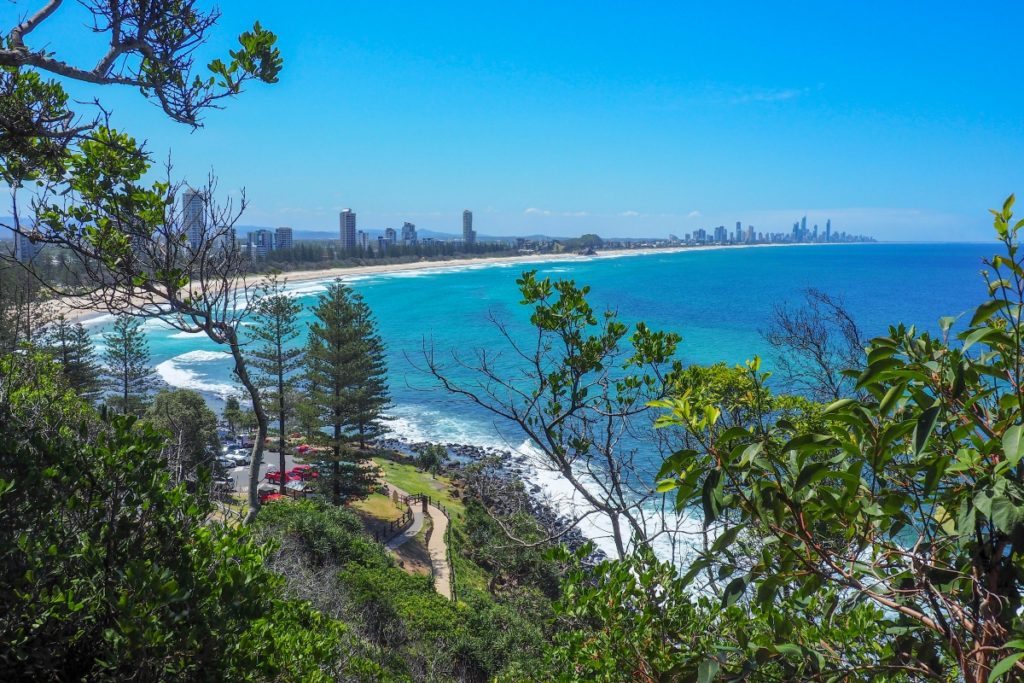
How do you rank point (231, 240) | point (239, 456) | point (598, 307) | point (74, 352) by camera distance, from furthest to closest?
point (598, 307)
point (239, 456)
point (74, 352)
point (231, 240)

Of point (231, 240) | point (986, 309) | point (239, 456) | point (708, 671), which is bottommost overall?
point (239, 456)

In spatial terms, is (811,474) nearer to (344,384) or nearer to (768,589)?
(768,589)

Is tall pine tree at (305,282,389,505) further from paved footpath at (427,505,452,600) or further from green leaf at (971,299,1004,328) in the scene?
green leaf at (971,299,1004,328)

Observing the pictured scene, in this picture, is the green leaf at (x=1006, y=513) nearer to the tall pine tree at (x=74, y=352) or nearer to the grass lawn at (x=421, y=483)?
the grass lawn at (x=421, y=483)

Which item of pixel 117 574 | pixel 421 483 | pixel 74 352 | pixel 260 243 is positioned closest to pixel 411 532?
pixel 421 483

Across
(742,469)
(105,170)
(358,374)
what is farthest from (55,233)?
(358,374)

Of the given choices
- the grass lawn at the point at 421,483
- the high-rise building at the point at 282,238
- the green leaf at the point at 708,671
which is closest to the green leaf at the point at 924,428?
the green leaf at the point at 708,671

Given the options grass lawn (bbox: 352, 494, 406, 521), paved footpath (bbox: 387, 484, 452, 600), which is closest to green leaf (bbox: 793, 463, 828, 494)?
paved footpath (bbox: 387, 484, 452, 600)
